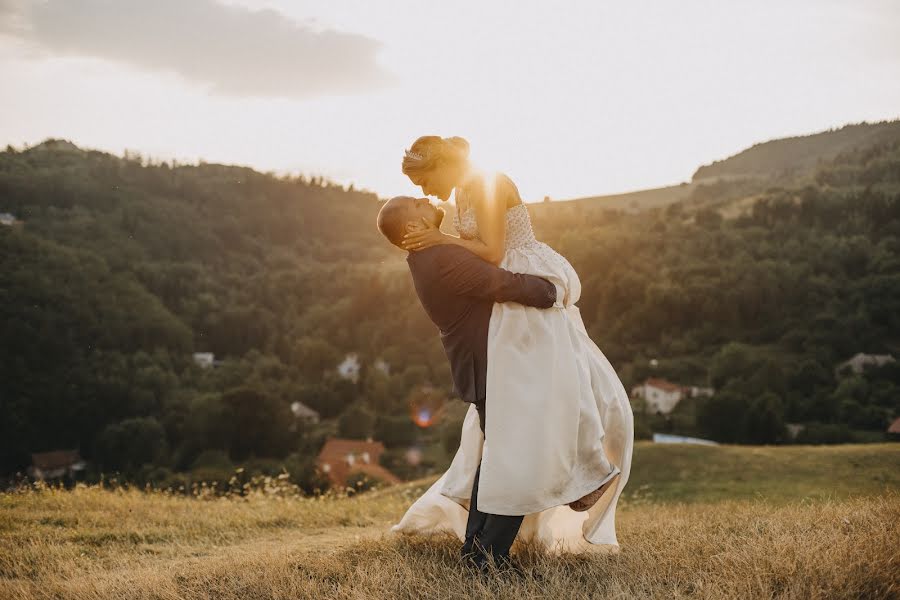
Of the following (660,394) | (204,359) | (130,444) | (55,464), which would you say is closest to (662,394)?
(660,394)

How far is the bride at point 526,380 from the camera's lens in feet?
13.2

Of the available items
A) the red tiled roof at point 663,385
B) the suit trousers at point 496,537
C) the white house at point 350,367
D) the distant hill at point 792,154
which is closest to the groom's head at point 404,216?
the suit trousers at point 496,537

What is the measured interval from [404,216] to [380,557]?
226cm

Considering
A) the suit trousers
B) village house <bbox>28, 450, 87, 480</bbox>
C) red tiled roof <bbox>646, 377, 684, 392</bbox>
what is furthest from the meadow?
red tiled roof <bbox>646, 377, 684, 392</bbox>

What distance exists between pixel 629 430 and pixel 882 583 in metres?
1.52

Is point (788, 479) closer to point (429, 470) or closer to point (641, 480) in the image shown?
point (641, 480)

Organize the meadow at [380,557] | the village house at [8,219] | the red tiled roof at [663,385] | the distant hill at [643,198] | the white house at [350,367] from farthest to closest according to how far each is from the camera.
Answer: the distant hill at [643,198] < the white house at [350,367] < the village house at [8,219] < the red tiled roof at [663,385] < the meadow at [380,557]

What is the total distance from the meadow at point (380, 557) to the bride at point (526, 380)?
1.67 ft

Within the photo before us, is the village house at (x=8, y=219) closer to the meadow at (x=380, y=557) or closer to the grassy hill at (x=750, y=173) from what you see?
the meadow at (x=380, y=557)

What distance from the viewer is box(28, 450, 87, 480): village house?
58.1 meters

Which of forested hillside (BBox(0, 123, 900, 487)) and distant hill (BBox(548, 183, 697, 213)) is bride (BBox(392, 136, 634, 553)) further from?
distant hill (BBox(548, 183, 697, 213))

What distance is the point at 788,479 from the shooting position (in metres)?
15.3

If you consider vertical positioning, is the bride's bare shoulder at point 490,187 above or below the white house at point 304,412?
above

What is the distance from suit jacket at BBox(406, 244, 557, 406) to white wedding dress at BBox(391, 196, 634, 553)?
0.10m
